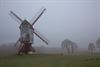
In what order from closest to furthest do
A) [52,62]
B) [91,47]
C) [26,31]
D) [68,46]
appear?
[52,62] → [26,31] → [91,47] → [68,46]

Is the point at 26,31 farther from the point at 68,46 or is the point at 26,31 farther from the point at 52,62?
the point at 68,46

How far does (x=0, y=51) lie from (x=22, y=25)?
654 cm

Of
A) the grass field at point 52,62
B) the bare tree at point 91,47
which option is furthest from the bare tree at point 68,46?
the grass field at point 52,62

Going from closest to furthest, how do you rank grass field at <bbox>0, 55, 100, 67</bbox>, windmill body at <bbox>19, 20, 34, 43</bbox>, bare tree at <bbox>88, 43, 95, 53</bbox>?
grass field at <bbox>0, 55, 100, 67</bbox>, windmill body at <bbox>19, 20, 34, 43</bbox>, bare tree at <bbox>88, 43, 95, 53</bbox>

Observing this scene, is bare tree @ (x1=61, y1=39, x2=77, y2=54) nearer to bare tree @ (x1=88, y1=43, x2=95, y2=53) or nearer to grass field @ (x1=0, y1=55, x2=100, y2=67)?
bare tree @ (x1=88, y1=43, x2=95, y2=53)

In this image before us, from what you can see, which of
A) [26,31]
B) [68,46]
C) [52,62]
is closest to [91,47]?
[26,31]

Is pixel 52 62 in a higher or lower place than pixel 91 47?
lower

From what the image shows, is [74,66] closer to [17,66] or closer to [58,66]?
[58,66]

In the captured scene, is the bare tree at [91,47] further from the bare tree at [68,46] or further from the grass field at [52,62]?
the grass field at [52,62]

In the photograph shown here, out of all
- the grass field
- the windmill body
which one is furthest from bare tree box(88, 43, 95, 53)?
the grass field

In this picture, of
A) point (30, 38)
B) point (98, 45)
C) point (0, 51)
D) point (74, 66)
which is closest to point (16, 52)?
point (30, 38)

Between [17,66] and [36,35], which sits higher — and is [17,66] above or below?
below

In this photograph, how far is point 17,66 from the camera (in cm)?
1698

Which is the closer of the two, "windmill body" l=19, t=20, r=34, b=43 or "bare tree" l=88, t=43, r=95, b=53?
"windmill body" l=19, t=20, r=34, b=43
